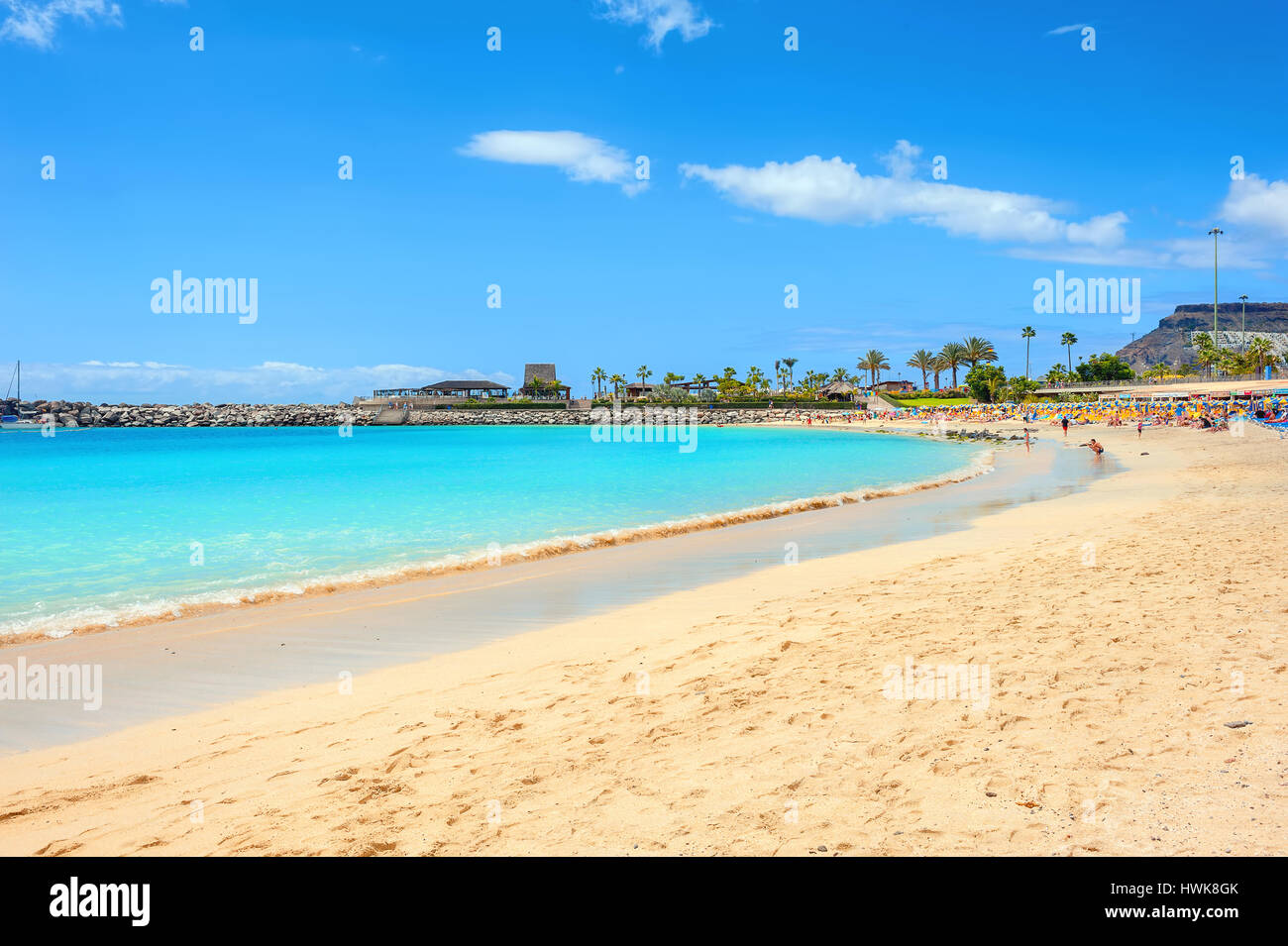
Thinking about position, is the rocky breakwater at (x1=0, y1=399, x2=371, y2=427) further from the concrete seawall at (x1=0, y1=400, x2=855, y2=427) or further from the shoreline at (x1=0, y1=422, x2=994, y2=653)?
the shoreline at (x1=0, y1=422, x2=994, y2=653)

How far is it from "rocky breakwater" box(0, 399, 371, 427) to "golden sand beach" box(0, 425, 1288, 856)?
509 ft

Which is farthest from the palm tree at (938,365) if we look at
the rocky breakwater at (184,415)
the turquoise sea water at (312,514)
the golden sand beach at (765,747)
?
the golden sand beach at (765,747)

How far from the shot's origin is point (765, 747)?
178 inches

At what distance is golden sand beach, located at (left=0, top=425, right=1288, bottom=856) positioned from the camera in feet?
11.4

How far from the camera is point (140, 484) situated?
34594mm

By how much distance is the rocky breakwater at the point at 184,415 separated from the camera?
149375 millimetres

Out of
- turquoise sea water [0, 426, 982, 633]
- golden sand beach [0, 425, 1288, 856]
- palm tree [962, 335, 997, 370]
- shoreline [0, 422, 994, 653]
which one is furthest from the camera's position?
palm tree [962, 335, 997, 370]

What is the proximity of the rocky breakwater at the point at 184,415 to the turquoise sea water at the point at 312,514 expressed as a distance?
117 meters

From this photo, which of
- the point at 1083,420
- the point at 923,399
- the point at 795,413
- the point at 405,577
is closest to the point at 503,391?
the point at 795,413

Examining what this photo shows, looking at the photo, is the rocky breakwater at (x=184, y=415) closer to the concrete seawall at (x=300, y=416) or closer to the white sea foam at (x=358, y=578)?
the concrete seawall at (x=300, y=416)

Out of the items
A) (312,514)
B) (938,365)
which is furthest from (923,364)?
(312,514)

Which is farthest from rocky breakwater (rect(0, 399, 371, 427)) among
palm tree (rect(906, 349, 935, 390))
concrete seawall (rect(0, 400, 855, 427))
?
palm tree (rect(906, 349, 935, 390))
